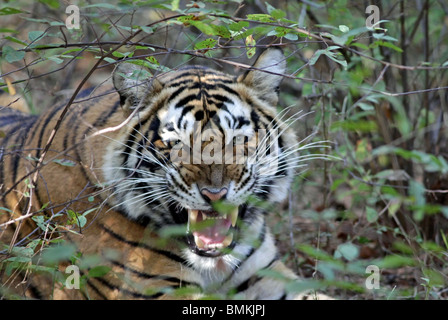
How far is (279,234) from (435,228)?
3.04ft

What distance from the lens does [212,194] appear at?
7.52ft

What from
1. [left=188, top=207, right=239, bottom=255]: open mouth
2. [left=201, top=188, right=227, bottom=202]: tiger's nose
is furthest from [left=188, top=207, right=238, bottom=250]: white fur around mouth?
[left=201, top=188, right=227, bottom=202]: tiger's nose

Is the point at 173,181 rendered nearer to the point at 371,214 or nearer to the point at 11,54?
the point at 11,54

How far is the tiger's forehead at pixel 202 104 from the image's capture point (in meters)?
2.45

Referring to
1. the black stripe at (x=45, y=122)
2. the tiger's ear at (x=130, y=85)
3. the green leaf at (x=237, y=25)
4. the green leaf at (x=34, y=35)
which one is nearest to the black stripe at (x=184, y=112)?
the tiger's ear at (x=130, y=85)

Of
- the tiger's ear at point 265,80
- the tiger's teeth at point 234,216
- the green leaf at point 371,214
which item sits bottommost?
the tiger's teeth at point 234,216

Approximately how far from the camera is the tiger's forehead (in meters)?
2.45

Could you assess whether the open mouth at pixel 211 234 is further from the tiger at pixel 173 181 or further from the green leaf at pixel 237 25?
the green leaf at pixel 237 25

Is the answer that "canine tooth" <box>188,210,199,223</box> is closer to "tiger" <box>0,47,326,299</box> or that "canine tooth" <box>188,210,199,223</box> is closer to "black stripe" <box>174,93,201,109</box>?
"tiger" <box>0,47,326,299</box>

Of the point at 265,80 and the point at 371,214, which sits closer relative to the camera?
the point at 265,80

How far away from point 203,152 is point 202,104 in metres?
0.26

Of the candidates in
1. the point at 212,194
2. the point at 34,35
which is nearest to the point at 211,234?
the point at 212,194

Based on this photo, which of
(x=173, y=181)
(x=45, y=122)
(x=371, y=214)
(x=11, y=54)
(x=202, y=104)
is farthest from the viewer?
(x=371, y=214)

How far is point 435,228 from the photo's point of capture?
3479 millimetres
